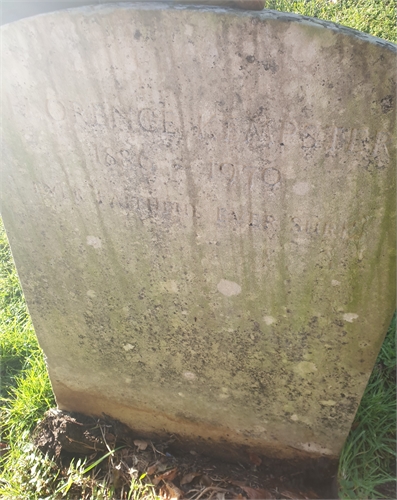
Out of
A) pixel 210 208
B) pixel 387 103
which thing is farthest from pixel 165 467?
pixel 387 103

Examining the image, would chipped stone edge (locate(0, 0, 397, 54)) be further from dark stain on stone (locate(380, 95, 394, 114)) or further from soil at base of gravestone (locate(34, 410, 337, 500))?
soil at base of gravestone (locate(34, 410, 337, 500))

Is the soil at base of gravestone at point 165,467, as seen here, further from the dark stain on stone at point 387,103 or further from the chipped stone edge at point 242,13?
the chipped stone edge at point 242,13

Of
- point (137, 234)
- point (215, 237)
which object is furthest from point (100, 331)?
point (215, 237)

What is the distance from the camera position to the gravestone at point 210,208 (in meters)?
0.95

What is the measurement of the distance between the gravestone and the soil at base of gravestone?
0.36 ft

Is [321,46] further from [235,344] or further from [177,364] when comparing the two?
[177,364]

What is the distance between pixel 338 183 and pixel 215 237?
1.24 feet

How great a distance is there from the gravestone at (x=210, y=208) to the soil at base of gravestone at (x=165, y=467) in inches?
4.4

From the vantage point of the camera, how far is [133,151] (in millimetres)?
1170

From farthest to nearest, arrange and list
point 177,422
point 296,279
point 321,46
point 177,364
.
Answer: point 177,422
point 177,364
point 296,279
point 321,46

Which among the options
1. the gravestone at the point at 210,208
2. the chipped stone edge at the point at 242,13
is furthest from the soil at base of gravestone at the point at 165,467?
the chipped stone edge at the point at 242,13

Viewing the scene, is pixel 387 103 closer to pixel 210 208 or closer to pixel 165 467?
pixel 210 208

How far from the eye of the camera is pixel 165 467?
70.3 inches

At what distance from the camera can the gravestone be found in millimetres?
955
